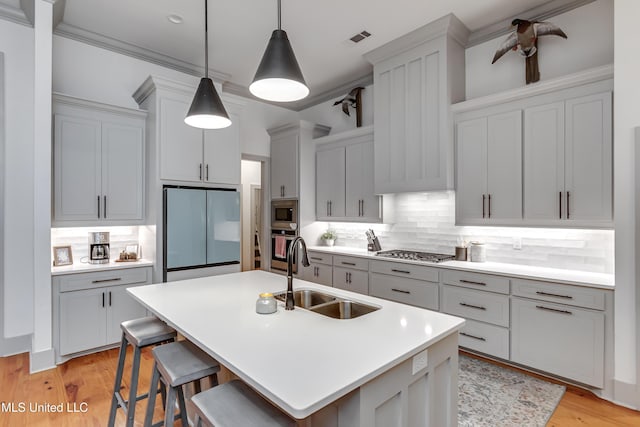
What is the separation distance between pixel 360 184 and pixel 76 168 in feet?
10.2

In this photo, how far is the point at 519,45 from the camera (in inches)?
120

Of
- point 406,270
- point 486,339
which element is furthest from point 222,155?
point 486,339

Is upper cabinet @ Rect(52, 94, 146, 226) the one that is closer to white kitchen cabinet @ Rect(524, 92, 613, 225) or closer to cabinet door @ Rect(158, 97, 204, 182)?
cabinet door @ Rect(158, 97, 204, 182)

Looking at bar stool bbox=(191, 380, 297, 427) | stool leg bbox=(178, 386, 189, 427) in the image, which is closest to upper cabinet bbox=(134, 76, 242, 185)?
stool leg bbox=(178, 386, 189, 427)

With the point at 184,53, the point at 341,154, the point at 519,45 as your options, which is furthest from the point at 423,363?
the point at 184,53

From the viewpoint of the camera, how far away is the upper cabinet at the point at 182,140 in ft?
11.4

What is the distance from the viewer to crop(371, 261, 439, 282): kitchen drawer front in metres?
3.32

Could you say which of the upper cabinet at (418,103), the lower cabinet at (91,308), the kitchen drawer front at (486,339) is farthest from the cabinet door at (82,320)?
the kitchen drawer front at (486,339)

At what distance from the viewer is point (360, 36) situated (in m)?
3.58

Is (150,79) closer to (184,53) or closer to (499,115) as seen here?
(184,53)

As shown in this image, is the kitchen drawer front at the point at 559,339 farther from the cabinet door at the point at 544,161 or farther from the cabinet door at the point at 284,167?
the cabinet door at the point at 284,167

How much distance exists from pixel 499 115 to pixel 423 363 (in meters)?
2.58

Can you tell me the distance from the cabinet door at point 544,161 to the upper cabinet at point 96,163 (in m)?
3.87

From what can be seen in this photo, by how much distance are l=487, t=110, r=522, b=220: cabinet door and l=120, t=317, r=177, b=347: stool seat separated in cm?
288
